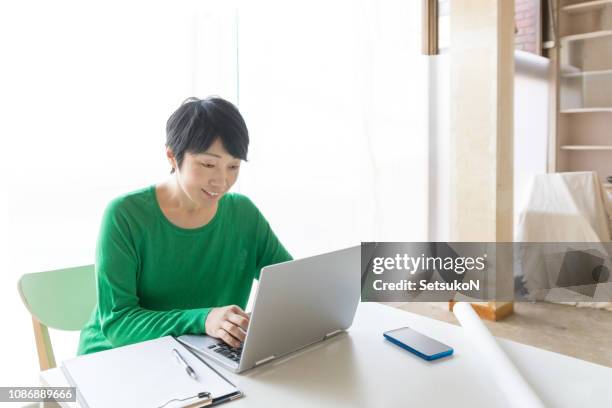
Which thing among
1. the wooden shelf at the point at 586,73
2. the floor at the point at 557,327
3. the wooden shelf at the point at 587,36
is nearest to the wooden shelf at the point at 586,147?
the wooden shelf at the point at 586,73

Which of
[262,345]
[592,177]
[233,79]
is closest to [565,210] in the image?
[592,177]

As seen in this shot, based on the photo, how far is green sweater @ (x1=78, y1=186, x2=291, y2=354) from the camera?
3.93ft

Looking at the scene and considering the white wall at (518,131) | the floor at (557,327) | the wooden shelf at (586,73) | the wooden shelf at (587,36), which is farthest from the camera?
the wooden shelf at (586,73)

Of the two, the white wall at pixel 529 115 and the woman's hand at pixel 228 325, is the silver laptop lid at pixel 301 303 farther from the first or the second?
Result: the white wall at pixel 529 115

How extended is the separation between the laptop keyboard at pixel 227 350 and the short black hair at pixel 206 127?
50cm

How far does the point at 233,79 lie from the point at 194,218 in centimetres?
117

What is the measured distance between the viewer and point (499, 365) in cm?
91

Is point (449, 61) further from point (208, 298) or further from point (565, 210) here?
point (208, 298)

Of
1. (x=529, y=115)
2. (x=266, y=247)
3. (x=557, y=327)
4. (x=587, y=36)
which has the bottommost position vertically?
(x=557, y=327)

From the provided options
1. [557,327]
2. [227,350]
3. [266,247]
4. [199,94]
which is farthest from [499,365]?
[557,327]

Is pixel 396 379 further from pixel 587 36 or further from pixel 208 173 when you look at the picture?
pixel 587 36

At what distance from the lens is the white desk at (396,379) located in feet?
2.86

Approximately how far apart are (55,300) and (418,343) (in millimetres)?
980

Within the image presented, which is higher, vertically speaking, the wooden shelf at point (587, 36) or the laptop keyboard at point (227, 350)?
the wooden shelf at point (587, 36)
